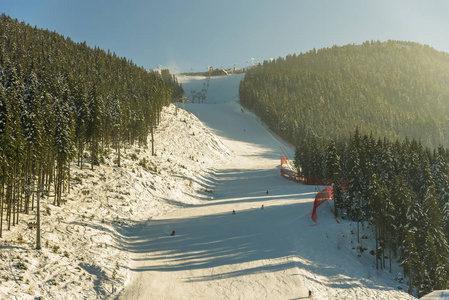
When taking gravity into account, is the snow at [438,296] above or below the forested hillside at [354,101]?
below

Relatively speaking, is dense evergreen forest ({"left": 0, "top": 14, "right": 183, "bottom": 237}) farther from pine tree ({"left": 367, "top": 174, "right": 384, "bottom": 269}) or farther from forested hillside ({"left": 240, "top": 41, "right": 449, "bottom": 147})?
forested hillside ({"left": 240, "top": 41, "right": 449, "bottom": 147})

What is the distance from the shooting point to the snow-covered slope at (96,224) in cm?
2023

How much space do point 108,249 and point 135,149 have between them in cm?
3578

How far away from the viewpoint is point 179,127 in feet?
276

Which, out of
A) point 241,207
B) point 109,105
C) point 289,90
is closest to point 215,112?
point 289,90

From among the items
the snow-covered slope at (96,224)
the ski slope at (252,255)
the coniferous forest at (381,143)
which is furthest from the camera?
the coniferous forest at (381,143)

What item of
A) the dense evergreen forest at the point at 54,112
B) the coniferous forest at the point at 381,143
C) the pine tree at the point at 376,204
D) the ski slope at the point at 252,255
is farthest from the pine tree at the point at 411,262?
the dense evergreen forest at the point at 54,112

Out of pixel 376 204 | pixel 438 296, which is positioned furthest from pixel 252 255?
pixel 438 296

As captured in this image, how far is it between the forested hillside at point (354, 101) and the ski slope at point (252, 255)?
76.0m

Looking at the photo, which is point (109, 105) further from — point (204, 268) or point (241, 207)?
point (204, 268)

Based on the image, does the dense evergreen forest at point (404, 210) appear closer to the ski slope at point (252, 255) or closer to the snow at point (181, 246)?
the ski slope at point (252, 255)

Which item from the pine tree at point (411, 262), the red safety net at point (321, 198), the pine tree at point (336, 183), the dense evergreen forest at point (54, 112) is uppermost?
the dense evergreen forest at point (54, 112)

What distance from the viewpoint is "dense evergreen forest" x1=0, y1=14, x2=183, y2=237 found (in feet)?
87.0

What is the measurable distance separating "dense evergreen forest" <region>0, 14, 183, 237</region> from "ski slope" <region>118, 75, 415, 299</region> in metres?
13.4
